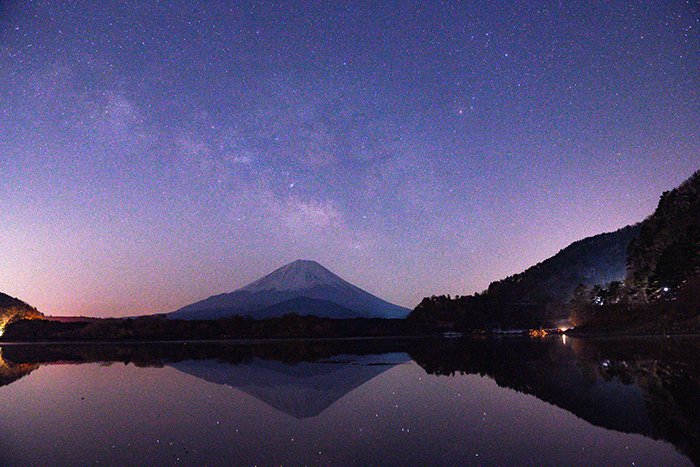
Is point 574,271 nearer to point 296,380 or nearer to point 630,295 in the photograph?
point 630,295

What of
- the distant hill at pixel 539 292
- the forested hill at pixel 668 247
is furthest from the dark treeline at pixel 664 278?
the distant hill at pixel 539 292

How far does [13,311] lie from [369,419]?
13095cm

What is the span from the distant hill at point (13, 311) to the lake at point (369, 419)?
355 feet

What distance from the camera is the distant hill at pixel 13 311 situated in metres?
109

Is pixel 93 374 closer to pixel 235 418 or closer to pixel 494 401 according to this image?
pixel 235 418

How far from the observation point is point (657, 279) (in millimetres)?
69688

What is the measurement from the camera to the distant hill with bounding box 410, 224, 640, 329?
119188mm

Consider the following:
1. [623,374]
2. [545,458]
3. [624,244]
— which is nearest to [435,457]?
[545,458]

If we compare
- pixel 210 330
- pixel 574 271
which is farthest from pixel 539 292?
pixel 210 330

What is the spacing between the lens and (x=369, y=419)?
1347cm

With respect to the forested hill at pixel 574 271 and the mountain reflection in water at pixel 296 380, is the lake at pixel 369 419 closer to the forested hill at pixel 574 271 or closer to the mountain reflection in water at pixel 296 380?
the mountain reflection in water at pixel 296 380

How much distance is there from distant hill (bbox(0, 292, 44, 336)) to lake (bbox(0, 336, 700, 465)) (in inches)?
4260

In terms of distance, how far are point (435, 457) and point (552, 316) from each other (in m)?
135

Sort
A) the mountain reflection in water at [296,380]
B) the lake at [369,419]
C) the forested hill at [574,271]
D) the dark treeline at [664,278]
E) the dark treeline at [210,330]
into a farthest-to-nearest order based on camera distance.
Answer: the forested hill at [574,271], the dark treeline at [210,330], the dark treeline at [664,278], the mountain reflection in water at [296,380], the lake at [369,419]
